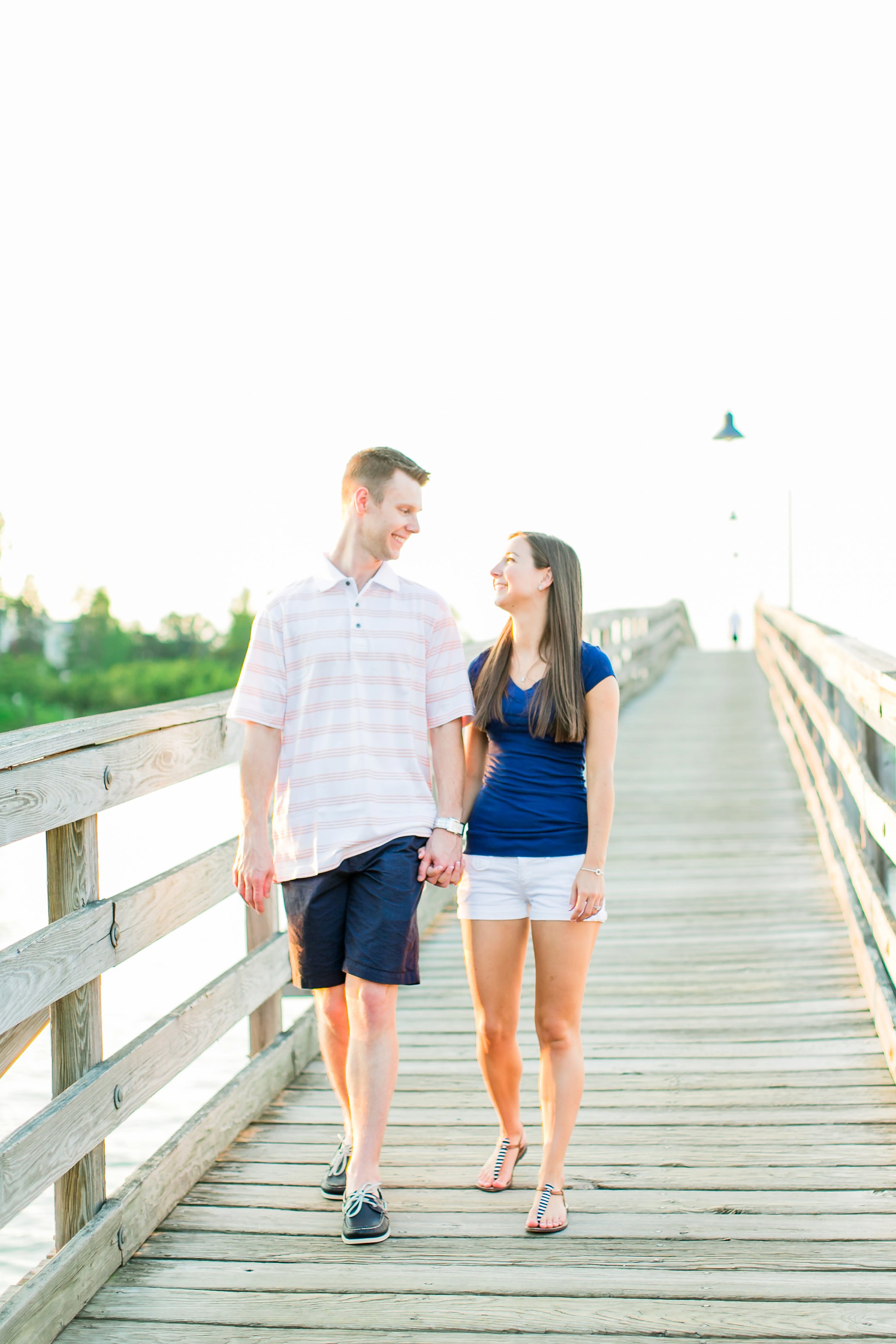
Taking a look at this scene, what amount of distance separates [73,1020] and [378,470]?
131cm

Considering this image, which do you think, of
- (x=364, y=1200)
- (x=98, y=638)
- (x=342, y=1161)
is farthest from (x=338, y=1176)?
(x=98, y=638)

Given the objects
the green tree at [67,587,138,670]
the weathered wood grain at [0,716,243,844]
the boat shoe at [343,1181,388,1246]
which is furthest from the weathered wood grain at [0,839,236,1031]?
the green tree at [67,587,138,670]

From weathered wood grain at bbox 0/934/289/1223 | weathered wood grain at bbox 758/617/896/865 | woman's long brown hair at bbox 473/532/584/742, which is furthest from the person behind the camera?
weathered wood grain at bbox 758/617/896/865

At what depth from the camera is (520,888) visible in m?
2.86

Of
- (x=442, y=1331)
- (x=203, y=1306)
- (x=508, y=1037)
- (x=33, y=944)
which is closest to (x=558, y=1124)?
(x=508, y=1037)

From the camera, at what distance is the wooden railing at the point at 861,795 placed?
3.74 meters

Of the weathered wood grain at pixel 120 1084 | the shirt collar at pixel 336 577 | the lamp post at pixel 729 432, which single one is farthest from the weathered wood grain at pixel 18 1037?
the lamp post at pixel 729 432

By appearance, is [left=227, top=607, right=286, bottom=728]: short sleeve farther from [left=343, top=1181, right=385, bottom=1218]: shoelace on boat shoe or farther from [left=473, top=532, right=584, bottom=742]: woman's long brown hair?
[left=343, top=1181, right=385, bottom=1218]: shoelace on boat shoe

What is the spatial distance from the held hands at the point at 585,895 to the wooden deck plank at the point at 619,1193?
69 cm

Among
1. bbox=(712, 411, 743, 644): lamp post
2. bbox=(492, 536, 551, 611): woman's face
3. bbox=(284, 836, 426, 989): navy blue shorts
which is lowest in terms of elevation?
bbox=(284, 836, 426, 989): navy blue shorts

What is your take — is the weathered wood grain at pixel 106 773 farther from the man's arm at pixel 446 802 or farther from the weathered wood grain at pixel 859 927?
the weathered wood grain at pixel 859 927

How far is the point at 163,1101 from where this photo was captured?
6395 mm

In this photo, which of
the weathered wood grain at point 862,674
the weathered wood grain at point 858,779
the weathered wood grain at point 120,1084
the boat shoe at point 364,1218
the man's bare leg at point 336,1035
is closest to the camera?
the weathered wood grain at point 120,1084

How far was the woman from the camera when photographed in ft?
9.27
